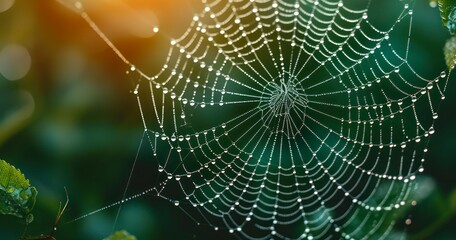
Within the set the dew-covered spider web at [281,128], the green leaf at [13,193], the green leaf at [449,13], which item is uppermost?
the green leaf at [449,13]

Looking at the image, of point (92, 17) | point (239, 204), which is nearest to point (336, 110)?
point (239, 204)

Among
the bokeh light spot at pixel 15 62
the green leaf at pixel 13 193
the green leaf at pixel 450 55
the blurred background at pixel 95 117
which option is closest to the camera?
the green leaf at pixel 13 193

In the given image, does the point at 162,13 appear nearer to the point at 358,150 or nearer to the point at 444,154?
the point at 358,150

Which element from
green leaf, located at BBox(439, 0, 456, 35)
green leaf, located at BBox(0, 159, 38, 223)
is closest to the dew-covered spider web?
green leaf, located at BBox(439, 0, 456, 35)

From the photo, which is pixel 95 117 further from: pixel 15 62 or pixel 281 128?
pixel 281 128

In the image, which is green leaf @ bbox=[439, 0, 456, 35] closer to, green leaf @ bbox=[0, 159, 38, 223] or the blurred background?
the blurred background

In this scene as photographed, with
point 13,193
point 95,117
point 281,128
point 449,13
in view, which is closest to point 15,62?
point 95,117

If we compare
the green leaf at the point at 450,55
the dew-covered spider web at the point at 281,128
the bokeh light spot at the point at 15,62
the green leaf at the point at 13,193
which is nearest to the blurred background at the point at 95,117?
the bokeh light spot at the point at 15,62

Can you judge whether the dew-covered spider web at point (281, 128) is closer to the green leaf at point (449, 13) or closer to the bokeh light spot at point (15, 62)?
the bokeh light spot at point (15, 62)
